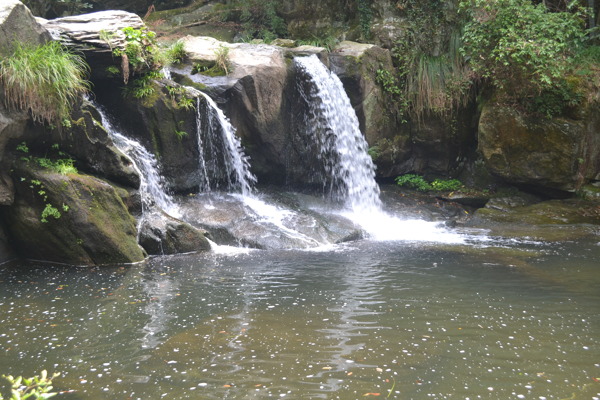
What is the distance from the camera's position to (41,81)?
787 centimetres

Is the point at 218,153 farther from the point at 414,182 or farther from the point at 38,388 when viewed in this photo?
the point at 38,388

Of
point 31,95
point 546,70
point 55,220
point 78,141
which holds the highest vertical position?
point 546,70

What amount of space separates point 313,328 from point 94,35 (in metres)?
7.01

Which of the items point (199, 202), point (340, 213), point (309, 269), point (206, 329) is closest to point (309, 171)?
point (340, 213)

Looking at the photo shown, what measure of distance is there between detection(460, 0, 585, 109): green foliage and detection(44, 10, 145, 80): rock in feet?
24.1

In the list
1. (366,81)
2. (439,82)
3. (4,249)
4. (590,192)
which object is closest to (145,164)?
(4,249)

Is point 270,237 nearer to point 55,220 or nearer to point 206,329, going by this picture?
point 55,220

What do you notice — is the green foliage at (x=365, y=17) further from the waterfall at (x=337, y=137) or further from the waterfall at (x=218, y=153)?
the waterfall at (x=218, y=153)

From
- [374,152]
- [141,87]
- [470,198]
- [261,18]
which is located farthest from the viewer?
[261,18]

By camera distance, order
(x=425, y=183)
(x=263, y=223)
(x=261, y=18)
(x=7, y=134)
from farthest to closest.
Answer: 1. (x=261, y=18)
2. (x=425, y=183)
3. (x=263, y=223)
4. (x=7, y=134)

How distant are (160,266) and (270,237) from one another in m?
2.27

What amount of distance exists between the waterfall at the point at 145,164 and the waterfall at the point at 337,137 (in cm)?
380

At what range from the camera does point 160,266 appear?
26.0ft

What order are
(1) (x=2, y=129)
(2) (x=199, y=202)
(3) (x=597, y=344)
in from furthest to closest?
(2) (x=199, y=202)
(1) (x=2, y=129)
(3) (x=597, y=344)
